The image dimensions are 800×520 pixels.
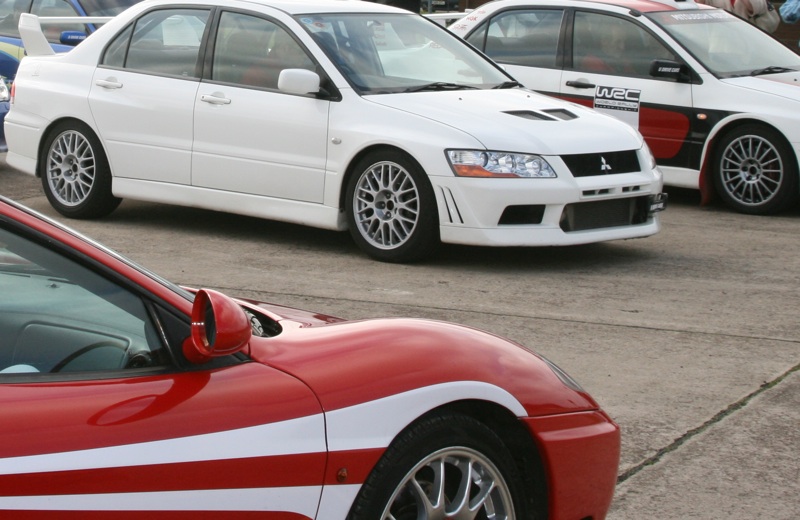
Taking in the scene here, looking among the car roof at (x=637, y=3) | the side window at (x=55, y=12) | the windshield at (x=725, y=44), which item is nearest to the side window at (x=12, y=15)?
the side window at (x=55, y=12)

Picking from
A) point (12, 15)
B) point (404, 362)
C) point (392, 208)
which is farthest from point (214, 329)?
point (12, 15)

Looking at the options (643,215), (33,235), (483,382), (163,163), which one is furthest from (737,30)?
(33,235)

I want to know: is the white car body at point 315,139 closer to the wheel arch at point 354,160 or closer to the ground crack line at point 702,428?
the wheel arch at point 354,160

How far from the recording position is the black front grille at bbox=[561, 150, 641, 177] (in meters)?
7.90

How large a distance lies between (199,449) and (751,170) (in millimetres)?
8138

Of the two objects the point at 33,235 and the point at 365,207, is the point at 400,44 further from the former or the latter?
the point at 33,235

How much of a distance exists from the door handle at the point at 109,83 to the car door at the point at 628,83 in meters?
3.69

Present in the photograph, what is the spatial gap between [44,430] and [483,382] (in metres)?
1.12

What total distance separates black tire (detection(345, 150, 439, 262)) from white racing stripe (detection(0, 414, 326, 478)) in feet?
16.5

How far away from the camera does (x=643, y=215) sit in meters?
8.37

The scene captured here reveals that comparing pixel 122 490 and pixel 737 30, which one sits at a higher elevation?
pixel 737 30

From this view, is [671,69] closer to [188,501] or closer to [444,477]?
[444,477]

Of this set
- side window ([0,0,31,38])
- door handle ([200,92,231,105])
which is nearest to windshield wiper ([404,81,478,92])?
door handle ([200,92,231,105])

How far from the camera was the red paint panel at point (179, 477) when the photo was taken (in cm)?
249
